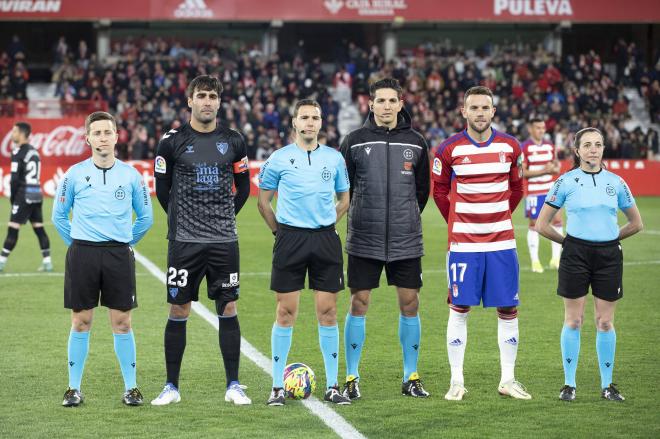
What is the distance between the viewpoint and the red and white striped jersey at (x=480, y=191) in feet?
26.3

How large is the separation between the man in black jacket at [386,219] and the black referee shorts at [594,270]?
1099 mm

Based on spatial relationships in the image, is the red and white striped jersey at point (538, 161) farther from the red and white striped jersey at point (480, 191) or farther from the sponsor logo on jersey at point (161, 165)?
the sponsor logo on jersey at point (161, 165)

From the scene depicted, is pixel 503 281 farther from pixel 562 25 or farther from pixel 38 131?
pixel 562 25

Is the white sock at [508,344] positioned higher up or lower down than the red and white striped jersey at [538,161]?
lower down

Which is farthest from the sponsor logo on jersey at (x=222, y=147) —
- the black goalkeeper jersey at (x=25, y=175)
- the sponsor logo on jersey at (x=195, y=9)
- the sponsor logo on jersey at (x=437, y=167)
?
the sponsor logo on jersey at (x=195, y=9)

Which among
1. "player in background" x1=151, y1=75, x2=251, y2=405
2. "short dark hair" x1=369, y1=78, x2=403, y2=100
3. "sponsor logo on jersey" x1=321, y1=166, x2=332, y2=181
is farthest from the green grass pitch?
"short dark hair" x1=369, y1=78, x2=403, y2=100

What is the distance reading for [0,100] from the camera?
3478 cm

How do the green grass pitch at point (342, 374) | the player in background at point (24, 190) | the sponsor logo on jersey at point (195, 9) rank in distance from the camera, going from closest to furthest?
the green grass pitch at point (342, 374) < the player in background at point (24, 190) < the sponsor logo on jersey at point (195, 9)

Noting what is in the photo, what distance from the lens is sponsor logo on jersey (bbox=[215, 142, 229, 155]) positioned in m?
7.89

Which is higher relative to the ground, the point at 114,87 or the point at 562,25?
the point at 562,25

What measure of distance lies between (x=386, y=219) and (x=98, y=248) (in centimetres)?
207

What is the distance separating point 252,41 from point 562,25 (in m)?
12.1

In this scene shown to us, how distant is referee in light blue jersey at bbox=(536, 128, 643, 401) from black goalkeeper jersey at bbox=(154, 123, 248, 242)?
2.46 metres

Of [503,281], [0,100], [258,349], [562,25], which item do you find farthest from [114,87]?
[503,281]
